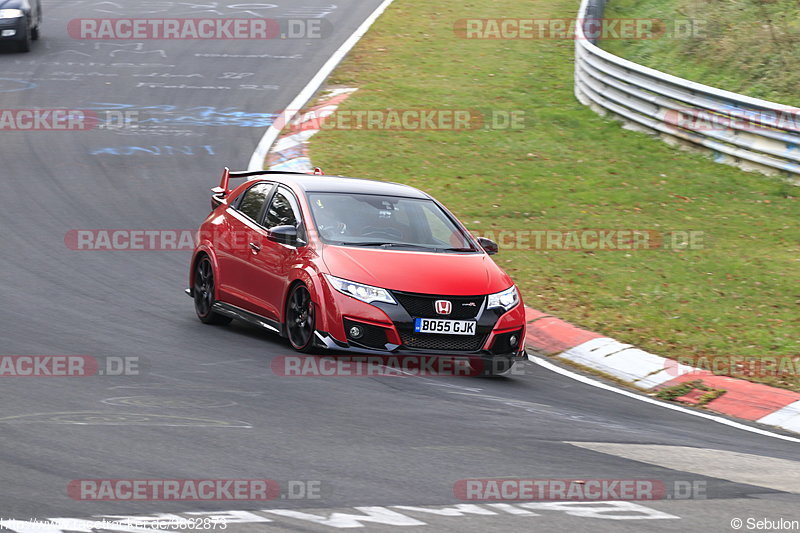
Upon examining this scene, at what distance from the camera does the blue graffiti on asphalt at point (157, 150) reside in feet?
66.5

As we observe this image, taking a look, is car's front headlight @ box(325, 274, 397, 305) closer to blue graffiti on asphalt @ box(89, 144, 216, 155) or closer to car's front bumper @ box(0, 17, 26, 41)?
blue graffiti on asphalt @ box(89, 144, 216, 155)

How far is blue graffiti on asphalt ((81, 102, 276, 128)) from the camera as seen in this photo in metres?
22.5

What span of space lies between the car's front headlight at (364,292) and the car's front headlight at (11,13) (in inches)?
756

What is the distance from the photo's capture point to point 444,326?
9.91 metres

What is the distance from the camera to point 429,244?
10.8 meters

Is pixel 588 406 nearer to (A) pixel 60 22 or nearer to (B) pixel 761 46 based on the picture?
(B) pixel 761 46
